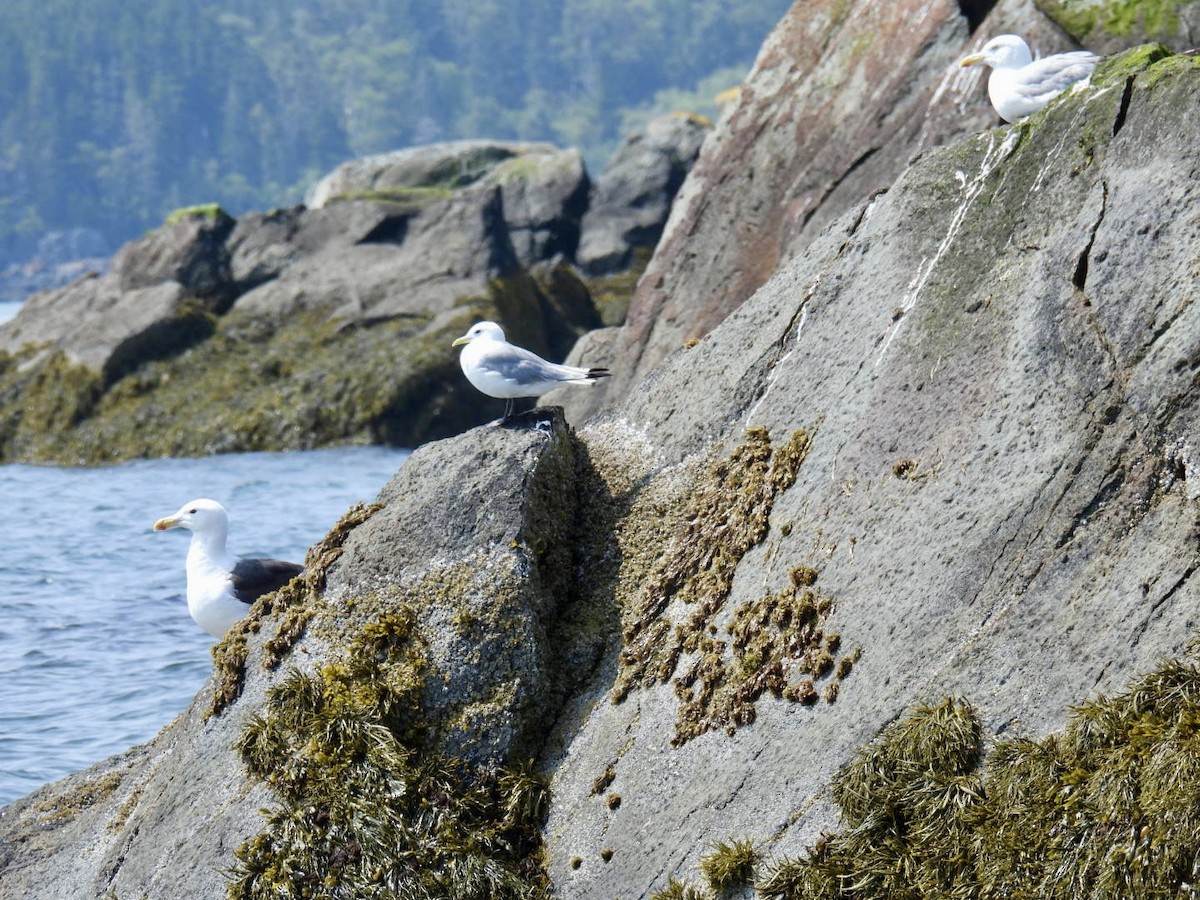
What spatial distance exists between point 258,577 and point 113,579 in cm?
736

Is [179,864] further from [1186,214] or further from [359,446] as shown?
[359,446]

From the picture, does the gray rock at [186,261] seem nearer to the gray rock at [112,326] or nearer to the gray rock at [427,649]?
the gray rock at [112,326]

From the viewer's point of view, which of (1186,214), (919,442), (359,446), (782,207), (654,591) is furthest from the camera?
(359,446)

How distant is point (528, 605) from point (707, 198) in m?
8.81

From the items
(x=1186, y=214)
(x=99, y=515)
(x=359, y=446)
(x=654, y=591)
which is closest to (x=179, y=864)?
(x=654, y=591)

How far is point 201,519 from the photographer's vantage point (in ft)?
31.9

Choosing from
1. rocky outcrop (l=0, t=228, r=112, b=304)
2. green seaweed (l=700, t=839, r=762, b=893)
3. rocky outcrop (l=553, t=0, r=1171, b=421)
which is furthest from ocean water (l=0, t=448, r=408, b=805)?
rocky outcrop (l=0, t=228, r=112, b=304)

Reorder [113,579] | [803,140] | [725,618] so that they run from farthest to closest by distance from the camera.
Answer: [113,579] < [803,140] < [725,618]

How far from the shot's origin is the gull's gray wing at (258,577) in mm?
9156

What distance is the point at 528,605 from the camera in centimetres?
734

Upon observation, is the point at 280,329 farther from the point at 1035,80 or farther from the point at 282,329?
the point at 1035,80

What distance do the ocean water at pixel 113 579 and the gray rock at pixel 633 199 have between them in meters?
11.0

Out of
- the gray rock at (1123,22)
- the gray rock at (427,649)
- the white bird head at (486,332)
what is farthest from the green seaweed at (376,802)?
the gray rock at (1123,22)

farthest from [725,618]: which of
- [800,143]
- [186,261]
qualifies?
[186,261]
